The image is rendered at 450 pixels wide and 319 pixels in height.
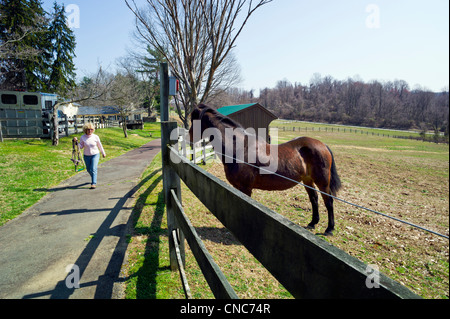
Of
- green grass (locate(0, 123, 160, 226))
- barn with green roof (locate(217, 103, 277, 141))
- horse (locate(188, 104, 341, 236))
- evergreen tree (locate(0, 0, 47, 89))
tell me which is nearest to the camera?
horse (locate(188, 104, 341, 236))

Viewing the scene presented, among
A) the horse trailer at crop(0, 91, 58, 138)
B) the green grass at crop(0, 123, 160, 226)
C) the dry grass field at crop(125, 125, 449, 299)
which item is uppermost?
the horse trailer at crop(0, 91, 58, 138)

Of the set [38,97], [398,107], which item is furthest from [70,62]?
[398,107]

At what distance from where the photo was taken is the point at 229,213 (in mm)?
1173

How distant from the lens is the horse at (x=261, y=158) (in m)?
4.37

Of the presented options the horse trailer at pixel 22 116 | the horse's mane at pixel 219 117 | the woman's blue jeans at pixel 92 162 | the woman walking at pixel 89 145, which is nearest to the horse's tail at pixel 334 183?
the horse's mane at pixel 219 117

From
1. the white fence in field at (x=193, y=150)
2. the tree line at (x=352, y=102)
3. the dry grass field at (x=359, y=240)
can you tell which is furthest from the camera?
the tree line at (x=352, y=102)

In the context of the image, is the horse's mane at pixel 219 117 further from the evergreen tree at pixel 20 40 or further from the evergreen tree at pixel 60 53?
the evergreen tree at pixel 60 53

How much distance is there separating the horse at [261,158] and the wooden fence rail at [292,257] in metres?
2.89

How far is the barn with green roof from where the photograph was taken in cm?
1583

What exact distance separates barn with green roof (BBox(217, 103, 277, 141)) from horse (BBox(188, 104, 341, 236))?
10.7m

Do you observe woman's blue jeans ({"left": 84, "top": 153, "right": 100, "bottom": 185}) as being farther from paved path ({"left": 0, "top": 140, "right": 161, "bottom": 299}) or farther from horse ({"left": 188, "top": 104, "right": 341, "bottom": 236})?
horse ({"left": 188, "top": 104, "right": 341, "bottom": 236})

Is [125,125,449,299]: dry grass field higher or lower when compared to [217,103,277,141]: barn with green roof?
lower

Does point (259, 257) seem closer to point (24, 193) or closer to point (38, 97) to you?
point (24, 193)

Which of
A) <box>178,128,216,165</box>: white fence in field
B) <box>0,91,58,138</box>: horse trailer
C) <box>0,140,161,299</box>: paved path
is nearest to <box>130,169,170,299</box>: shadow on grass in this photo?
<box>0,140,161,299</box>: paved path
